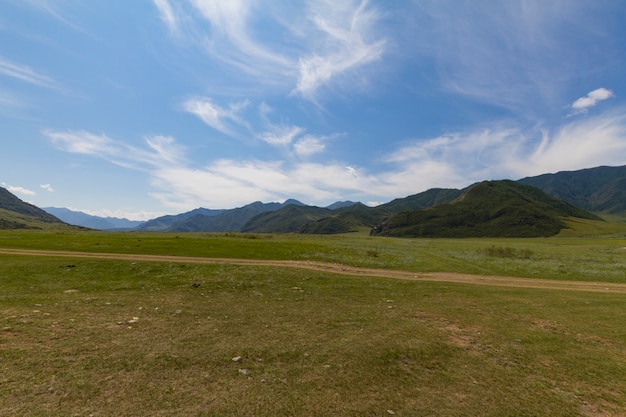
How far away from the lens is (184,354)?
10.7 metres

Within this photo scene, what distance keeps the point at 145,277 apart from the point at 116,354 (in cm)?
1771

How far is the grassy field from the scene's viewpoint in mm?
8156

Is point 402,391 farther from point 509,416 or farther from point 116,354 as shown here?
point 116,354

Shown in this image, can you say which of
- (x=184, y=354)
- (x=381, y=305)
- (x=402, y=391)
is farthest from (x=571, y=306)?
(x=184, y=354)

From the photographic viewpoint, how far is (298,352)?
11406 mm

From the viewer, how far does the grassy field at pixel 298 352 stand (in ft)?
26.8

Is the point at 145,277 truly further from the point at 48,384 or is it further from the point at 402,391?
the point at 402,391

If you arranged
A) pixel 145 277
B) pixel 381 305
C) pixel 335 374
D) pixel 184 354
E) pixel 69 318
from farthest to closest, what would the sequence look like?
pixel 145 277
pixel 381 305
pixel 69 318
pixel 184 354
pixel 335 374

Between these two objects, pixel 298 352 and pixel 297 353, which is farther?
pixel 298 352

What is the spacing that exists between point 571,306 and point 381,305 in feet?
44.0

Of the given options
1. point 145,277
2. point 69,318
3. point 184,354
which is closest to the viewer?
point 184,354

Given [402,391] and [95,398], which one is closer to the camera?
[95,398]

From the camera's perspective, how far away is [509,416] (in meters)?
8.12

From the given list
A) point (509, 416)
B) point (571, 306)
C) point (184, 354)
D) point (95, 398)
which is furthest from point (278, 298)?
point (571, 306)
